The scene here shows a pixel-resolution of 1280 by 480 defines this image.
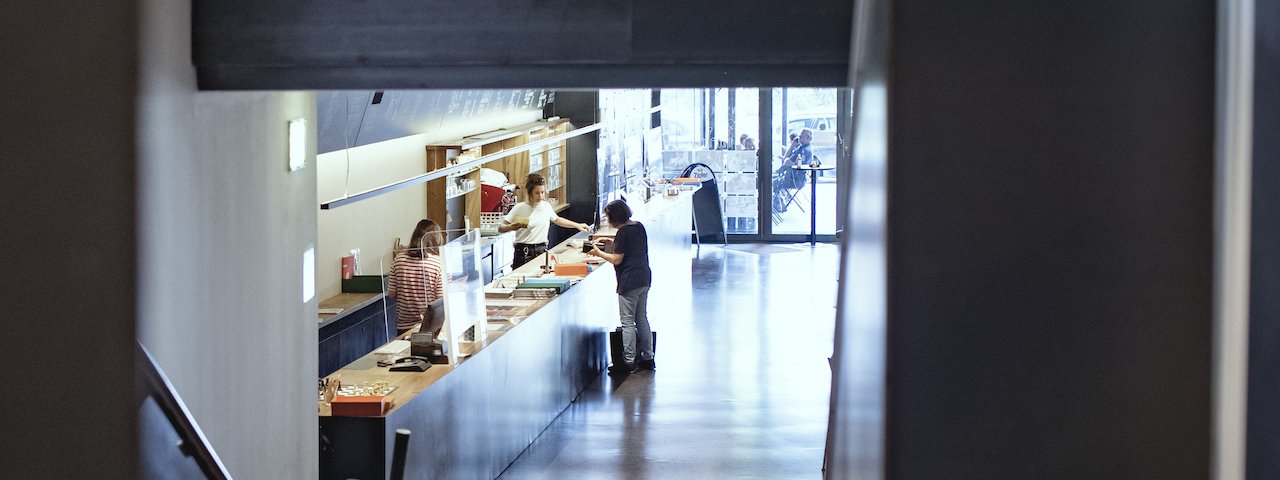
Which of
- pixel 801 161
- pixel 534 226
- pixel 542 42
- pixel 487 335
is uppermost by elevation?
pixel 801 161

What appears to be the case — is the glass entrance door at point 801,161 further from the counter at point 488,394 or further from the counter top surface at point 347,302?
the counter top surface at point 347,302

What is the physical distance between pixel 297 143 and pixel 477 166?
7.20 m

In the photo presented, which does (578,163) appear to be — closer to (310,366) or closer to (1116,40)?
(310,366)

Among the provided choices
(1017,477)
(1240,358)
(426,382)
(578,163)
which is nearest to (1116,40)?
(1240,358)

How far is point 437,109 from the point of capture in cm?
1023

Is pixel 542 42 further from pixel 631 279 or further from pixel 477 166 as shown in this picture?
pixel 477 166

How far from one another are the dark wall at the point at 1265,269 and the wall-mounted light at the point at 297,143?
341cm

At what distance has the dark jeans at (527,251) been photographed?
1171 cm

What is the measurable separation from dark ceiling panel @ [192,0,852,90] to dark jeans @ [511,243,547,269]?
7.98m

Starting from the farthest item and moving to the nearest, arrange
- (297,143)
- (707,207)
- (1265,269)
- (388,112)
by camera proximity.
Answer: (707,207)
(388,112)
(297,143)
(1265,269)

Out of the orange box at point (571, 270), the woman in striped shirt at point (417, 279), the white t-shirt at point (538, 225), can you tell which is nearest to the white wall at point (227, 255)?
the woman in striped shirt at point (417, 279)

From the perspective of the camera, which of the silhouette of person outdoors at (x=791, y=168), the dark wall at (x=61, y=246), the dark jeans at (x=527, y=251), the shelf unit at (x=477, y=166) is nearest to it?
the dark wall at (x=61, y=246)

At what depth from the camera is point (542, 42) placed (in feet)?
11.7

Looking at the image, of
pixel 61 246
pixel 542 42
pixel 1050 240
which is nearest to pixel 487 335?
pixel 542 42
